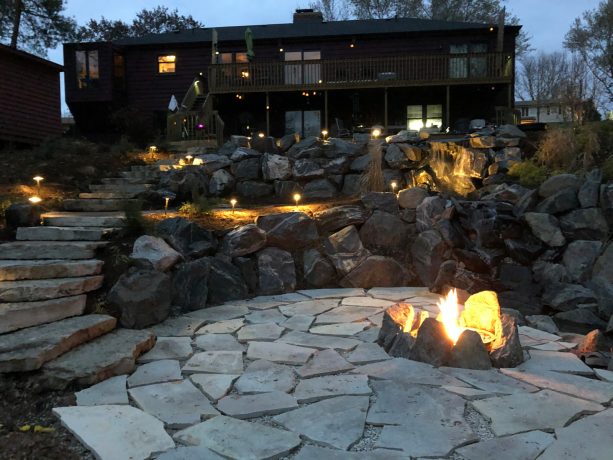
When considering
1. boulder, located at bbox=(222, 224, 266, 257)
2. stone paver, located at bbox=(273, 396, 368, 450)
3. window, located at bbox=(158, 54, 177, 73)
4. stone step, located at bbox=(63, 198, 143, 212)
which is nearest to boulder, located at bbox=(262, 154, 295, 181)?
stone step, located at bbox=(63, 198, 143, 212)

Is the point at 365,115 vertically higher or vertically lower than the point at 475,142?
higher

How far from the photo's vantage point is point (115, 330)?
4621 mm

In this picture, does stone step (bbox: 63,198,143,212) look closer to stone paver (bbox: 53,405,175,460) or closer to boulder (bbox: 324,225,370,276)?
boulder (bbox: 324,225,370,276)

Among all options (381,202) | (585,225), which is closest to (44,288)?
(381,202)

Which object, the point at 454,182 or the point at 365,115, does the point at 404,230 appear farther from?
the point at 365,115

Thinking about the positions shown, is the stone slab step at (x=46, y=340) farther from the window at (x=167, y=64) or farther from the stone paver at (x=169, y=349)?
the window at (x=167, y=64)

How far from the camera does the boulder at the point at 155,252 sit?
585 centimetres

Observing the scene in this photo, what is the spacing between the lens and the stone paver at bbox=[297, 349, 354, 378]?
3.84 metres

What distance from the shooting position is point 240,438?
2.84 metres

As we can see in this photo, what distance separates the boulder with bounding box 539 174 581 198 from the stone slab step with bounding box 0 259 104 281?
664 cm

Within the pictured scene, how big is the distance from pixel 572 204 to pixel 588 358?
4059 mm

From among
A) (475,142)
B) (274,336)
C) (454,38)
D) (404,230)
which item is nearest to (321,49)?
(454,38)

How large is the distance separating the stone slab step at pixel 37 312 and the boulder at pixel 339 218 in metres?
3.83

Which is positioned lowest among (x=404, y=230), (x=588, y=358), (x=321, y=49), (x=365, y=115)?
(x=588, y=358)
